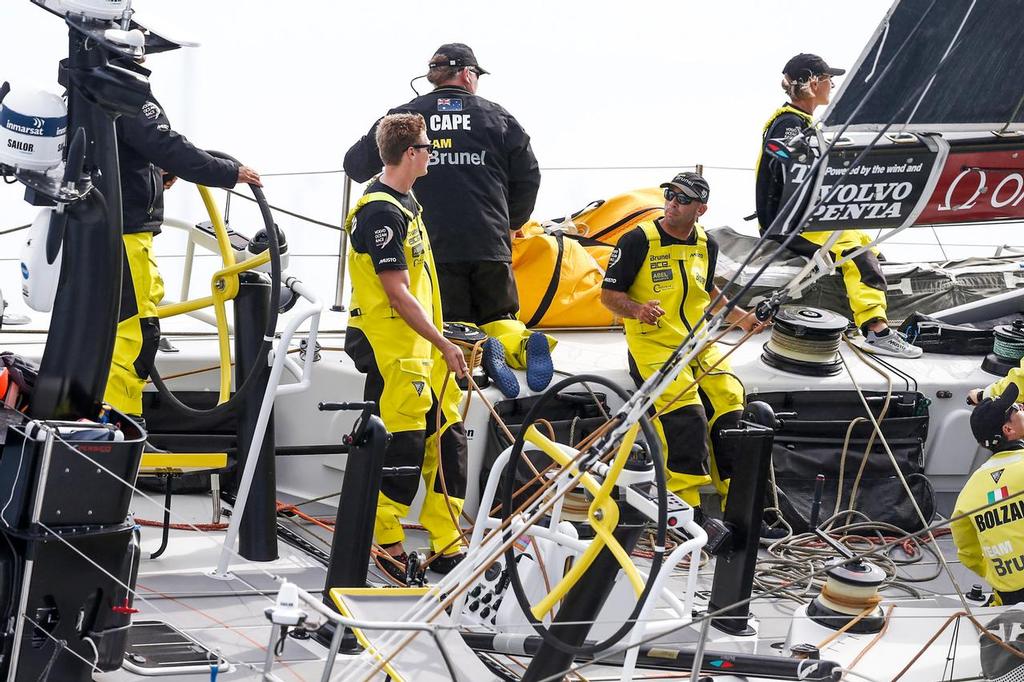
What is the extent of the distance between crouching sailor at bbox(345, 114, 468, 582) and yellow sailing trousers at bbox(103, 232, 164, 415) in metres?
0.60

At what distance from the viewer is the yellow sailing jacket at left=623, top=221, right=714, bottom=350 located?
4652mm

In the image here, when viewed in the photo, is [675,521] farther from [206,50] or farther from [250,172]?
[206,50]

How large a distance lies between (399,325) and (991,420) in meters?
1.79

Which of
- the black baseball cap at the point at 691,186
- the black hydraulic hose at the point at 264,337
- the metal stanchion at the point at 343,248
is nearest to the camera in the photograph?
the black hydraulic hose at the point at 264,337

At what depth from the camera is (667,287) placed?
466cm

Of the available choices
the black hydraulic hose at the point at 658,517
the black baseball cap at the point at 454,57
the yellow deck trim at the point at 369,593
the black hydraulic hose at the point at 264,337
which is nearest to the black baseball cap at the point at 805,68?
the black baseball cap at the point at 454,57

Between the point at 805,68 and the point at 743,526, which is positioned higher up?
the point at 805,68

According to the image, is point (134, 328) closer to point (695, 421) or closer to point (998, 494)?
point (695, 421)

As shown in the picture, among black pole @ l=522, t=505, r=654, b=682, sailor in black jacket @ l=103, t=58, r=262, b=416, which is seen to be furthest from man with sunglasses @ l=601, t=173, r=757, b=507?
black pole @ l=522, t=505, r=654, b=682

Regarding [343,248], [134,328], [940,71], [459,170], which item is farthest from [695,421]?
[134,328]

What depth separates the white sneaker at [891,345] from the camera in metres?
5.35

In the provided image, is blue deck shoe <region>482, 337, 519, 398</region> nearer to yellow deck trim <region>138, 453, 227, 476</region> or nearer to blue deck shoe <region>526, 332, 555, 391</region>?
blue deck shoe <region>526, 332, 555, 391</region>

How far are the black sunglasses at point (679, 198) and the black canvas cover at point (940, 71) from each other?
41.9 inches

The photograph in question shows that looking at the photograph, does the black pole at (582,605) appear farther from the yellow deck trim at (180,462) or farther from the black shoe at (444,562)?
the yellow deck trim at (180,462)
